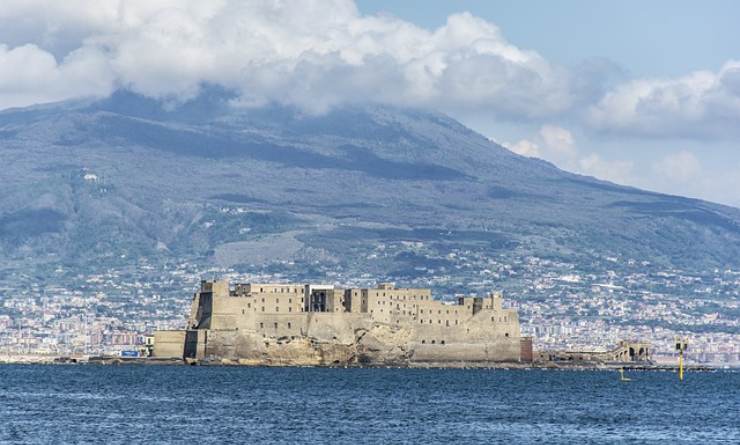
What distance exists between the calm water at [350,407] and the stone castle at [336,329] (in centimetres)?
374

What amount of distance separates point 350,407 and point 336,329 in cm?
5023

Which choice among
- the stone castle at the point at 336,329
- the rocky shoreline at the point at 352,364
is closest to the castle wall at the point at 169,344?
the stone castle at the point at 336,329

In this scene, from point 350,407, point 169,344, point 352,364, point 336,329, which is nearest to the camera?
point 350,407

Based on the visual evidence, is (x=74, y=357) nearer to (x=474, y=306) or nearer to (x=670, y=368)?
(x=474, y=306)

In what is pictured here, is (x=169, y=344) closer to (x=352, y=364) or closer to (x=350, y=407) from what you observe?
(x=352, y=364)

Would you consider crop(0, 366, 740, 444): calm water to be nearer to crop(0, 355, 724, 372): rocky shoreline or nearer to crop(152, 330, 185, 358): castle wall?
crop(0, 355, 724, 372): rocky shoreline

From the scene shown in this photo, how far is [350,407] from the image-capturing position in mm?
101438

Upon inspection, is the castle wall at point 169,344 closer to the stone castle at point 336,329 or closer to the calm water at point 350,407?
the stone castle at point 336,329

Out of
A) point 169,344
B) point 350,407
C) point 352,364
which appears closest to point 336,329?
point 352,364

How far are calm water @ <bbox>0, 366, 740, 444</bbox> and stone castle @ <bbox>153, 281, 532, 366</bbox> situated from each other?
3742mm

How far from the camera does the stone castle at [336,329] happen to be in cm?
15000

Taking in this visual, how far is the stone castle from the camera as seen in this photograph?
492 feet

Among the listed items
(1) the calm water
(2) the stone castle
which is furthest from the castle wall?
(1) the calm water

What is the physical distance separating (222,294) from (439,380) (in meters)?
21.7
